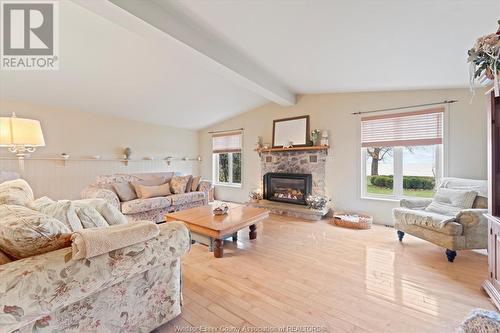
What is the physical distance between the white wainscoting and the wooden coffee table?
2.95 metres

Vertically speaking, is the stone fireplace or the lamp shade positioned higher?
the lamp shade

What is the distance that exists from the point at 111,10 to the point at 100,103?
3.07 meters

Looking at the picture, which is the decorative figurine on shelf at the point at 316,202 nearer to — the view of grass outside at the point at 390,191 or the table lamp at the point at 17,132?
the view of grass outside at the point at 390,191

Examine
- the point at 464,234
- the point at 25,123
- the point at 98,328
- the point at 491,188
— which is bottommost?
the point at 98,328

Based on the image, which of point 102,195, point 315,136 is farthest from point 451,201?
point 102,195

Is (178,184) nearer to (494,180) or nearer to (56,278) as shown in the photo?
(56,278)

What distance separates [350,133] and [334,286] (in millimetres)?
3219

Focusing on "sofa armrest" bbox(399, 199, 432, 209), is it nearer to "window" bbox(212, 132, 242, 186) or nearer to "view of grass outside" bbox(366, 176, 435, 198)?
"view of grass outside" bbox(366, 176, 435, 198)

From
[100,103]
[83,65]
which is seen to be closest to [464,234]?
[83,65]

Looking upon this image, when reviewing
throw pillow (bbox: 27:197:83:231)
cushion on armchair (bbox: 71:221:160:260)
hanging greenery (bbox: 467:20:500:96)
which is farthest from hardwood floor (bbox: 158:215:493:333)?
hanging greenery (bbox: 467:20:500:96)

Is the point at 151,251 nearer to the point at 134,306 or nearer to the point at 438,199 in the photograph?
the point at 134,306

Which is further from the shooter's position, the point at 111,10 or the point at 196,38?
the point at 196,38

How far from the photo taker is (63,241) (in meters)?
1.19

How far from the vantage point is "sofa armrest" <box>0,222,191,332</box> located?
3.06 feet
